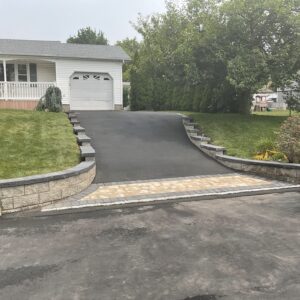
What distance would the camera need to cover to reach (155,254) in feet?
15.7

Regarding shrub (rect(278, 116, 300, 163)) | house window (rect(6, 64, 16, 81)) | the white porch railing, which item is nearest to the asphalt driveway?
shrub (rect(278, 116, 300, 163))

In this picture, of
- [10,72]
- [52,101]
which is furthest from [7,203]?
[10,72]

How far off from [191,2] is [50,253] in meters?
14.7

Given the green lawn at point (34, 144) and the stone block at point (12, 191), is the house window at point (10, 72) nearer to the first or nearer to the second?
the green lawn at point (34, 144)

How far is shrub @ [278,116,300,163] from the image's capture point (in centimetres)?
968

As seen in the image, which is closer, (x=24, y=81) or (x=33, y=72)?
(x=24, y=81)

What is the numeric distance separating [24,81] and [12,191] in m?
18.0

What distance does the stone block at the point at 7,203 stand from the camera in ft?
22.0

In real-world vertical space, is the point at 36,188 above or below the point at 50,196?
above

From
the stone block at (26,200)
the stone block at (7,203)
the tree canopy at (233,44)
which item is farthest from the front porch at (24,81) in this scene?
the stone block at (7,203)

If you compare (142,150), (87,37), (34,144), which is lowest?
(142,150)

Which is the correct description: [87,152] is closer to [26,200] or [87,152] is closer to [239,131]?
[26,200]

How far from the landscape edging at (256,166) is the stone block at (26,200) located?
5.87 m

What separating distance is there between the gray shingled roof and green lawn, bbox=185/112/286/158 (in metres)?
9.87
